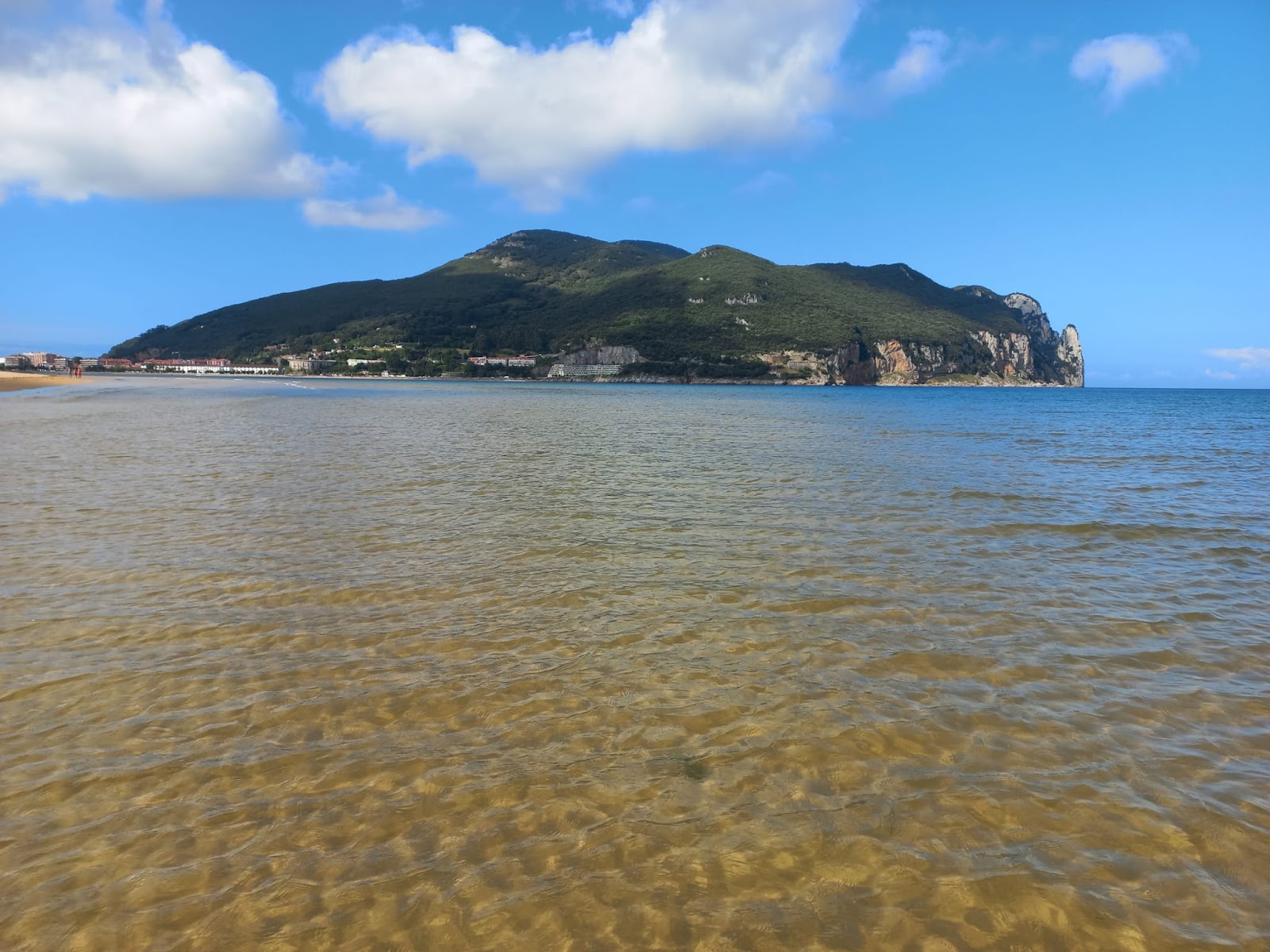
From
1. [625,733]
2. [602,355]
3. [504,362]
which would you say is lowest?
[625,733]

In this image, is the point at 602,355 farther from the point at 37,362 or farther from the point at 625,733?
the point at 625,733

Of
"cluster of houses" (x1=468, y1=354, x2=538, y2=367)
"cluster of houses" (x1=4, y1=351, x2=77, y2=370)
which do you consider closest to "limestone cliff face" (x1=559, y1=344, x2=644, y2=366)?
"cluster of houses" (x1=468, y1=354, x2=538, y2=367)

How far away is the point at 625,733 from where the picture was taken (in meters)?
5.39

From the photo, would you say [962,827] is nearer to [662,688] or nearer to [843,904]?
[843,904]

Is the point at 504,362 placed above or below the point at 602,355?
below

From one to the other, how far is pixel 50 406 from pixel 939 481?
168ft

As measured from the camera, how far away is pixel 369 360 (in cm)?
19800

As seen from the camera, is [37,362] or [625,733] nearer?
[625,733]

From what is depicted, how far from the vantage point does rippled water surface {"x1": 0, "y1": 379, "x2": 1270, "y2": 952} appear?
370cm

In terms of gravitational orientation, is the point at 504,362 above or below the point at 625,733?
above

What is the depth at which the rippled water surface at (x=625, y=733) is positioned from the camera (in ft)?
12.1

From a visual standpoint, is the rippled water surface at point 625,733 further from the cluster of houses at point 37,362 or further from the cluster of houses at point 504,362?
the cluster of houses at point 37,362

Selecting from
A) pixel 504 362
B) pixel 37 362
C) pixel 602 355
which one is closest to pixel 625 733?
pixel 602 355

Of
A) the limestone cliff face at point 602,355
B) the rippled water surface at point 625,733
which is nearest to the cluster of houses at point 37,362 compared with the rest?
the limestone cliff face at point 602,355
